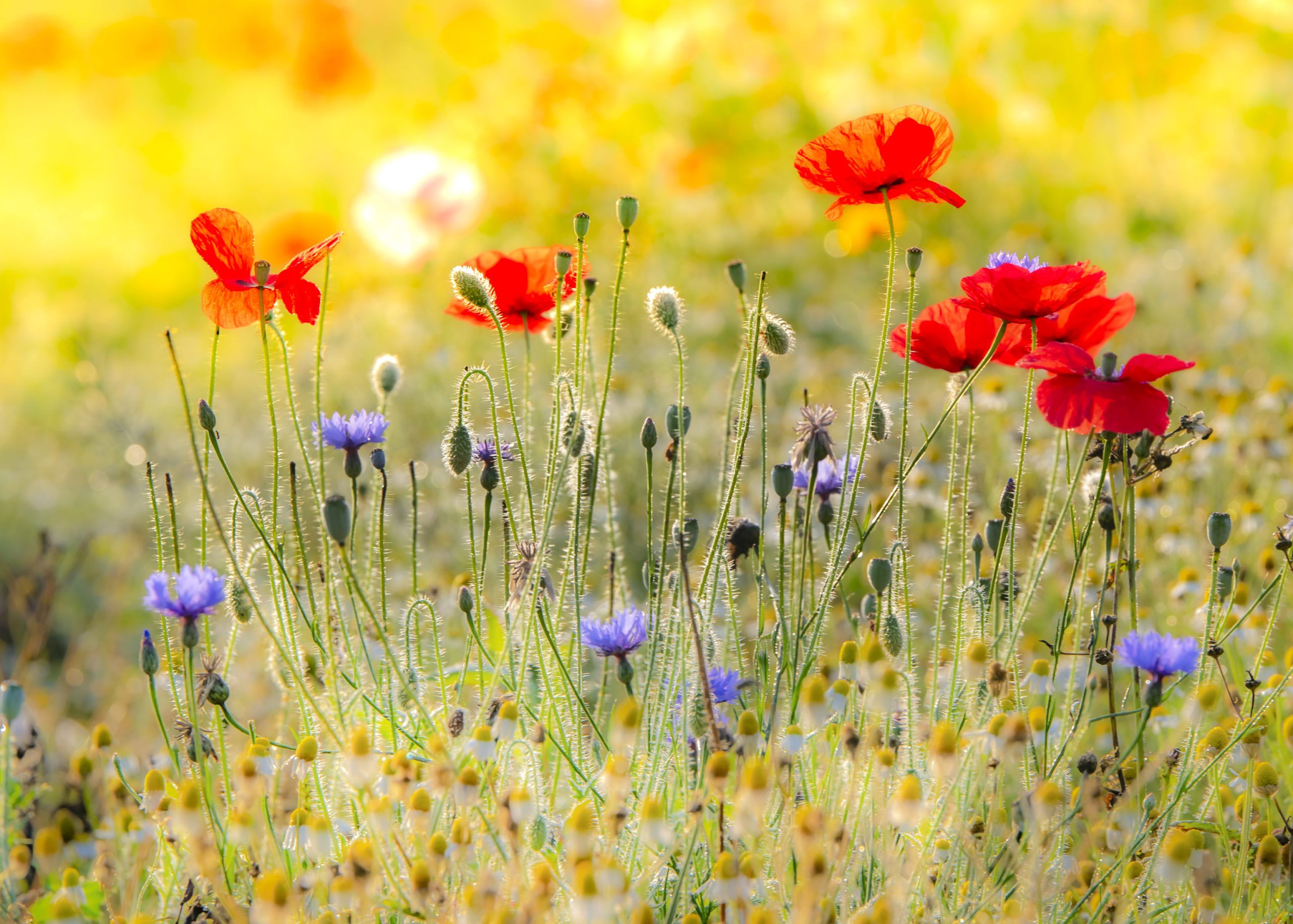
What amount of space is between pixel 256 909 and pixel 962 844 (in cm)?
69

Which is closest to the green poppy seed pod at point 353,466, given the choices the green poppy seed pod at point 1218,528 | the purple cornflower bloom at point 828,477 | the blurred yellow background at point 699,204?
the purple cornflower bloom at point 828,477

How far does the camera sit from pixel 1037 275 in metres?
1.30

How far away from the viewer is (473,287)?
1.37 meters

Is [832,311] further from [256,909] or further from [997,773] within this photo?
[256,909]

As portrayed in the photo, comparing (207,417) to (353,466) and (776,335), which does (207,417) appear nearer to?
(353,466)

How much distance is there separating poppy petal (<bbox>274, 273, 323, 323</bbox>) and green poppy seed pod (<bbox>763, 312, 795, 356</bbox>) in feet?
1.83

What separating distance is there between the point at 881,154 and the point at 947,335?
26cm

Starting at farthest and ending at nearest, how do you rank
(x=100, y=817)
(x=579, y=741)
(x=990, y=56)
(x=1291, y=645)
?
(x=990, y=56), (x=1291, y=645), (x=100, y=817), (x=579, y=741)

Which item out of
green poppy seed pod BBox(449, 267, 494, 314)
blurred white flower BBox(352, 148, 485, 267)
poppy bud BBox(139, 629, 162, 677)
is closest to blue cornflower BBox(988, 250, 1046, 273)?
green poppy seed pod BBox(449, 267, 494, 314)

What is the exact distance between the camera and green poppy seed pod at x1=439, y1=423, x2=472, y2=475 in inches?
55.6

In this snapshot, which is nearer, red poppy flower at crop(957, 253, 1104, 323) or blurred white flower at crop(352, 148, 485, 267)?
red poppy flower at crop(957, 253, 1104, 323)

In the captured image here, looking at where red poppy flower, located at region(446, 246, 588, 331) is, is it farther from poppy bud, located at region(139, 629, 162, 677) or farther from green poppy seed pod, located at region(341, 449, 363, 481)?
poppy bud, located at region(139, 629, 162, 677)

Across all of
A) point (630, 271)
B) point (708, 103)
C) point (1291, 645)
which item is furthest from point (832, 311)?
point (1291, 645)

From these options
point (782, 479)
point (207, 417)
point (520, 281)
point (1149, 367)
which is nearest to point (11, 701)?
point (207, 417)
